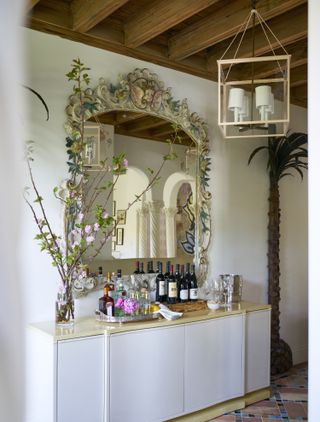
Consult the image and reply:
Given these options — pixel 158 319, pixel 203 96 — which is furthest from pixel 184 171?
pixel 158 319

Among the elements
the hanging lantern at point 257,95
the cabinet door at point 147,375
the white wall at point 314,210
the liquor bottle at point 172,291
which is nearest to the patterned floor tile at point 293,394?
the cabinet door at point 147,375

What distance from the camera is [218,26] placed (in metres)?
3.15

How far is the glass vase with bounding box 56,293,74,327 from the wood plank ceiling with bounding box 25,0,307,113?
1.75 m

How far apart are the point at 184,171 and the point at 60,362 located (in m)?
1.86

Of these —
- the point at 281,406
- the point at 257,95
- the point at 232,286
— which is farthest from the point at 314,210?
the point at 281,406

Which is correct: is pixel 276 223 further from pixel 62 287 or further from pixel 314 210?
pixel 314 210

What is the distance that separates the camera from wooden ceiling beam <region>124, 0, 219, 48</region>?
9.20 feet

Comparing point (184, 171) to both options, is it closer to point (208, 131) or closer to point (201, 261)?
point (208, 131)

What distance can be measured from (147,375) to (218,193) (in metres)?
1.76

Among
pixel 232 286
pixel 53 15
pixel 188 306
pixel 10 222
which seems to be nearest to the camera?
pixel 10 222

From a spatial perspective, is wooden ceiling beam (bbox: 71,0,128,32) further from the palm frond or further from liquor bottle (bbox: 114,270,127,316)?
the palm frond

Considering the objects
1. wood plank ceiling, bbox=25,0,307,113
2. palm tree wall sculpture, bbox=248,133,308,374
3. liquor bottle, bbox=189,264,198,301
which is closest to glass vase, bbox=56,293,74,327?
liquor bottle, bbox=189,264,198,301

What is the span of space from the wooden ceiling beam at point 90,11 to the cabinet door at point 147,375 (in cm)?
205

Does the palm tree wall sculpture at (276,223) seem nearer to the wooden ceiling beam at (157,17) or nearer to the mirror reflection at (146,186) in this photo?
the mirror reflection at (146,186)
